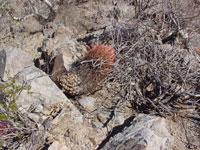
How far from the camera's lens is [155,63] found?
2516 millimetres

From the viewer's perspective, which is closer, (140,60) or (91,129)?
(91,129)

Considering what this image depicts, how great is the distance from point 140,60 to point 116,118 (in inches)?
35.9

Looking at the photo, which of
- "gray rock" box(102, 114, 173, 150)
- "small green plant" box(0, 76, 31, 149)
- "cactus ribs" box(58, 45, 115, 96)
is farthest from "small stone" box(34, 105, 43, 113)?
"gray rock" box(102, 114, 173, 150)

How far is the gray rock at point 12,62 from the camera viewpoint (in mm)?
2541

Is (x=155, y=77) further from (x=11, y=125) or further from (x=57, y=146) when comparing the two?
(x=11, y=125)

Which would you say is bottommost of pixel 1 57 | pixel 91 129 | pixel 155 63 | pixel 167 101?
pixel 91 129

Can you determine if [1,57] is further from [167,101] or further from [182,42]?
[182,42]

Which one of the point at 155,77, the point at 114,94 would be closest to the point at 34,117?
the point at 114,94

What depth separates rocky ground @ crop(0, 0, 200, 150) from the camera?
1.91 meters

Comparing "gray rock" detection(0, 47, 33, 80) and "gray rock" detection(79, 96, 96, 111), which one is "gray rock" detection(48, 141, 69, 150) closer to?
"gray rock" detection(79, 96, 96, 111)

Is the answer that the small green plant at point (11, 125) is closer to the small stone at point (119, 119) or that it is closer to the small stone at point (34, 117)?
the small stone at point (34, 117)

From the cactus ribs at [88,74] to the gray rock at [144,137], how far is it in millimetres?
795

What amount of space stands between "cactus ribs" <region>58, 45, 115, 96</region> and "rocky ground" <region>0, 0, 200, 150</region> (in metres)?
0.10

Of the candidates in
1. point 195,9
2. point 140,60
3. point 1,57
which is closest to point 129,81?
point 140,60
